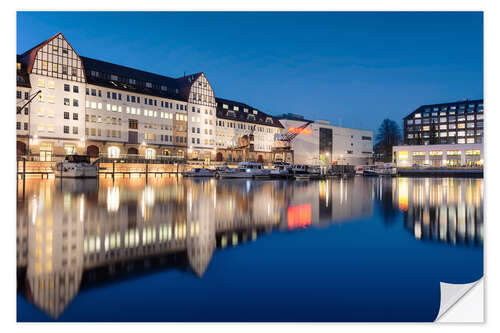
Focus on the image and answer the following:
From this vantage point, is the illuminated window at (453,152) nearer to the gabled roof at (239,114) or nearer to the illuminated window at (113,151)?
the gabled roof at (239,114)

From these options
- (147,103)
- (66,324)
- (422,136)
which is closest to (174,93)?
(147,103)

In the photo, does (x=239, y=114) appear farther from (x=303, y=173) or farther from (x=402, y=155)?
(x=402, y=155)

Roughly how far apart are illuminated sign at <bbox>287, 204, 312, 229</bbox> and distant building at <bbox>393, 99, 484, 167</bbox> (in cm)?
8689

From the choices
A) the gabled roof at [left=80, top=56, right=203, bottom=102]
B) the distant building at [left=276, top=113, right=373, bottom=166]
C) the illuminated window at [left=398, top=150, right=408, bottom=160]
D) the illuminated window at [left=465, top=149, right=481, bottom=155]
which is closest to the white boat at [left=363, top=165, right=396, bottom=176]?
the distant building at [left=276, top=113, right=373, bottom=166]

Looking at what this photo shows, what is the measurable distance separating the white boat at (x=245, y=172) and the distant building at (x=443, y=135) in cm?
5744

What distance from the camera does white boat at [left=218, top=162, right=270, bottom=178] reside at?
153 ft

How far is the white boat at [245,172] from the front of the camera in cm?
4662

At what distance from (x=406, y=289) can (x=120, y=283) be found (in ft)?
12.6

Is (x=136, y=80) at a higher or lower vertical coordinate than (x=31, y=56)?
higher

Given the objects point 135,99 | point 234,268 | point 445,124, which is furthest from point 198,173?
→ point 445,124

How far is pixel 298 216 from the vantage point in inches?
433

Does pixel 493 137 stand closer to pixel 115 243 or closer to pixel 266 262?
pixel 266 262

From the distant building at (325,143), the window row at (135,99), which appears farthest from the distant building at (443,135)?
the window row at (135,99)

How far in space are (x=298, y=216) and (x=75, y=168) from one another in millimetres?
32465
